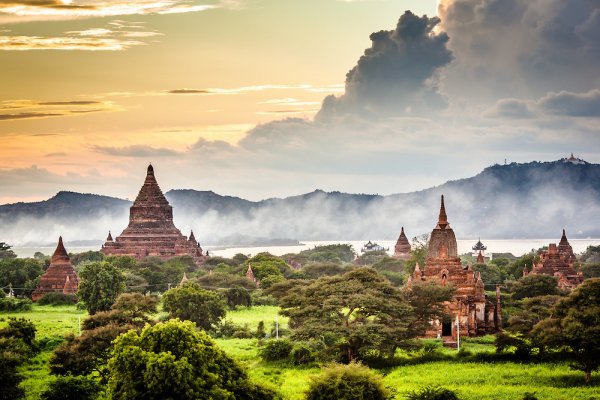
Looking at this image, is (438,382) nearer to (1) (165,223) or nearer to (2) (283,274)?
(2) (283,274)

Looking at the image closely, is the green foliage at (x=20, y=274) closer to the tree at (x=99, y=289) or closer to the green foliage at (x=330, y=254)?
the tree at (x=99, y=289)

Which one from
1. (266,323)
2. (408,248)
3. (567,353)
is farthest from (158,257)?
(567,353)

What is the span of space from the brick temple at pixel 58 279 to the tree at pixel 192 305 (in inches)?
848

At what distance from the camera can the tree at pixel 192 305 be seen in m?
49.0

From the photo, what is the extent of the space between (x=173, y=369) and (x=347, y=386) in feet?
19.7

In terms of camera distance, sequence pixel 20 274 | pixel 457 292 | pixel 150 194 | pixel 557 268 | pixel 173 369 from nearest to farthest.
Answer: pixel 173 369 → pixel 457 292 → pixel 557 268 → pixel 20 274 → pixel 150 194

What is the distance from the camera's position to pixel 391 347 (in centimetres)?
4147

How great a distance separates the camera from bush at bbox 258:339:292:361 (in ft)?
138

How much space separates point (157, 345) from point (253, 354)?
16564mm

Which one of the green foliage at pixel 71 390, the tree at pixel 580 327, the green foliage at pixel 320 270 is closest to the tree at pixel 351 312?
the tree at pixel 580 327

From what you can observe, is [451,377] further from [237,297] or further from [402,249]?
[402,249]

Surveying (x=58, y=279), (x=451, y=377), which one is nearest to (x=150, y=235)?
(x=58, y=279)

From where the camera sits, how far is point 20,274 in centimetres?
7875

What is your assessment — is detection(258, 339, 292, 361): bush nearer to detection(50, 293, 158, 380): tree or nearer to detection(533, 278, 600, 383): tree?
detection(50, 293, 158, 380): tree
